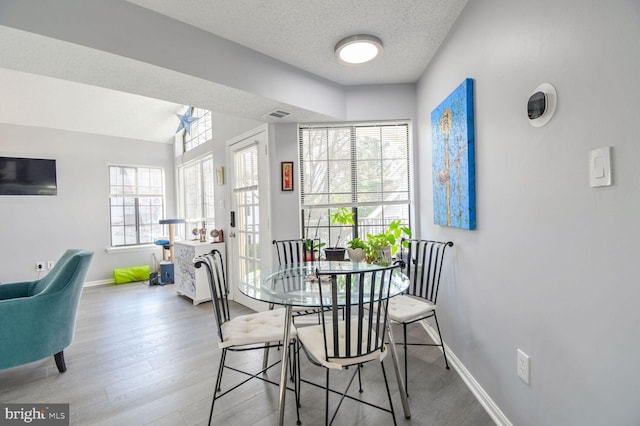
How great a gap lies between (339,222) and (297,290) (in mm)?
1364

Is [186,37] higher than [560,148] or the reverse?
higher

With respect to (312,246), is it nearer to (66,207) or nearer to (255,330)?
(255,330)

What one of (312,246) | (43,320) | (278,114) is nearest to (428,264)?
(312,246)

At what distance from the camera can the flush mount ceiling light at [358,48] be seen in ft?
7.28

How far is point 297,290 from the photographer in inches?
72.3

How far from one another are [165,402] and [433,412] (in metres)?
1.71

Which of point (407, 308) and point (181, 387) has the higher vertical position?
point (407, 308)

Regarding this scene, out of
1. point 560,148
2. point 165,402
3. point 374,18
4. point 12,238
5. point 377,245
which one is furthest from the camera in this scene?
point 12,238

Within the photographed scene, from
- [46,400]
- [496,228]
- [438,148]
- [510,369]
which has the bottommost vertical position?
[46,400]

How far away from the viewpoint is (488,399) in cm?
175

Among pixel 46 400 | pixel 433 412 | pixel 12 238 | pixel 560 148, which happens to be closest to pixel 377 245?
pixel 433 412

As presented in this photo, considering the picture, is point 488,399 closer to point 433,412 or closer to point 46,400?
point 433,412

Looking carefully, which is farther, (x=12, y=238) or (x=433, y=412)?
(x=12, y=238)

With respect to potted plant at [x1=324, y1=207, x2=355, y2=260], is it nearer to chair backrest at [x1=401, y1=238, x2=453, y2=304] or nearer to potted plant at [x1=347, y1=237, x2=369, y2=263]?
potted plant at [x1=347, y1=237, x2=369, y2=263]
